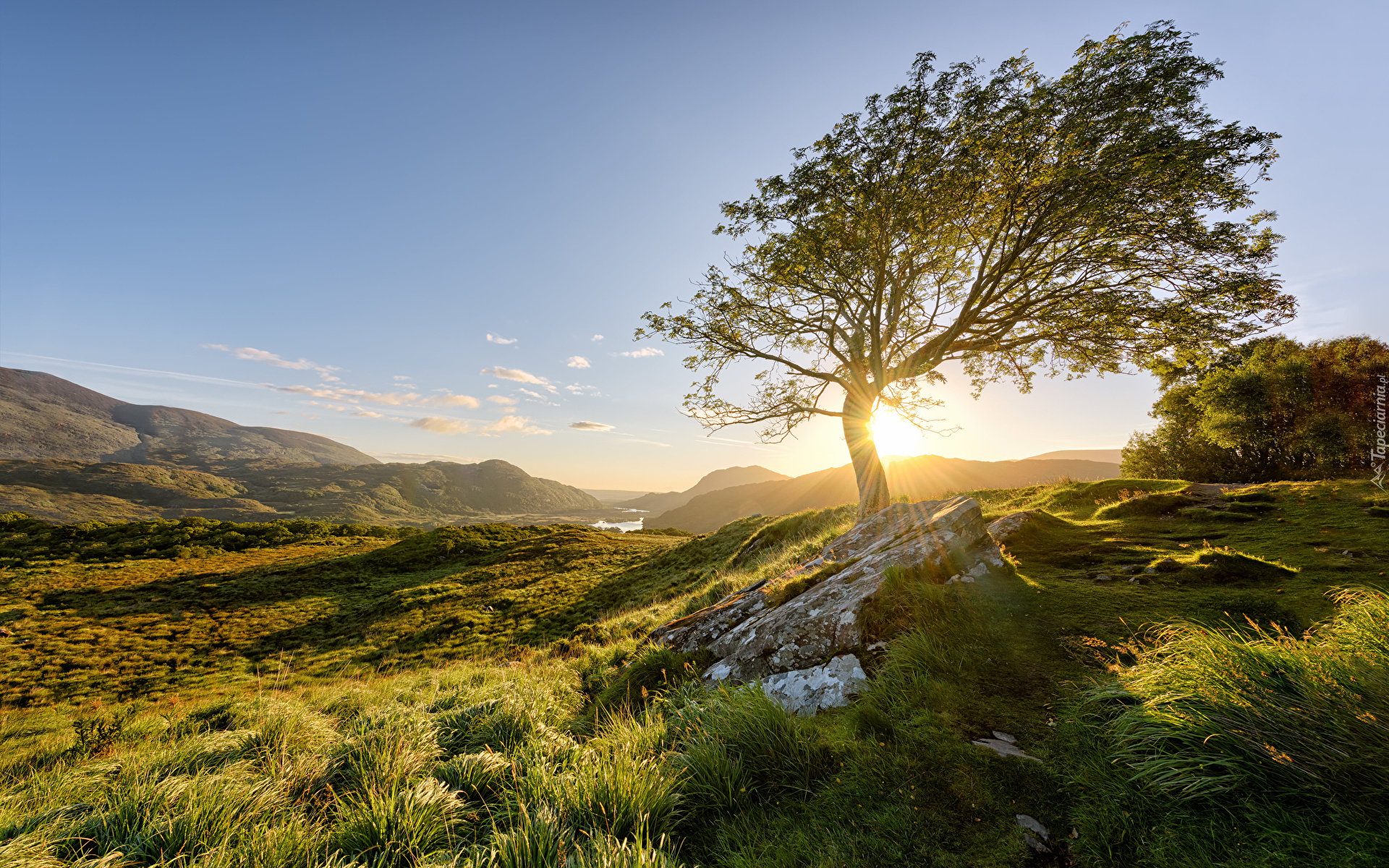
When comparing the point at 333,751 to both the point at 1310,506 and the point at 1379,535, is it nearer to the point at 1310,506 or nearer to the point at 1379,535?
the point at 1379,535

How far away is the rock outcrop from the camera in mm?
5766

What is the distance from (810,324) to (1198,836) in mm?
16138

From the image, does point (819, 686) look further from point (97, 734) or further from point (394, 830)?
point (97, 734)

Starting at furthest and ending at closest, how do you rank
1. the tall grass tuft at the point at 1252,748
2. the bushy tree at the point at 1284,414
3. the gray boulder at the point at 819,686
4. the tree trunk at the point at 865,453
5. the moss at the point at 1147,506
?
the bushy tree at the point at 1284,414, the tree trunk at the point at 865,453, the moss at the point at 1147,506, the gray boulder at the point at 819,686, the tall grass tuft at the point at 1252,748

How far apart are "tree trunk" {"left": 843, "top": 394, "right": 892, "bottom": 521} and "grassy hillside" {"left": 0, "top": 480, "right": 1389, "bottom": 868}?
6.77m

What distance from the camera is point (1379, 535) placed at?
706cm

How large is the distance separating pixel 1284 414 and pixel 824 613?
41564 mm

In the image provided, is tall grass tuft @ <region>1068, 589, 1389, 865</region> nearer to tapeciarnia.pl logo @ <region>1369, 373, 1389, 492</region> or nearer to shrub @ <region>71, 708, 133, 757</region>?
shrub @ <region>71, 708, 133, 757</region>

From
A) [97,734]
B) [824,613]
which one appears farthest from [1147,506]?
[97,734]

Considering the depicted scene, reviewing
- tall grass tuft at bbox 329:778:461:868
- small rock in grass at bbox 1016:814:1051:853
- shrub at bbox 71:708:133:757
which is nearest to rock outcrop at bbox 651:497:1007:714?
small rock in grass at bbox 1016:814:1051:853

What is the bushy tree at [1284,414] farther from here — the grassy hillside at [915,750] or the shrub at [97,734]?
the shrub at [97,734]

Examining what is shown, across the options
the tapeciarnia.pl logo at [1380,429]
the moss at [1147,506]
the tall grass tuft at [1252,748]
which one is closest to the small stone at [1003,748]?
the tall grass tuft at [1252,748]

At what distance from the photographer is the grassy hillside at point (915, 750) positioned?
8.93 ft

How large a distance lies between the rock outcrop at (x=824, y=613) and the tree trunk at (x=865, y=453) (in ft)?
20.6
